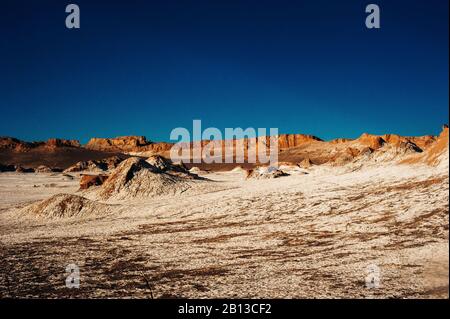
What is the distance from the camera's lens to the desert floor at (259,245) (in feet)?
39.8

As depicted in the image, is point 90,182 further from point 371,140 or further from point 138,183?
point 371,140

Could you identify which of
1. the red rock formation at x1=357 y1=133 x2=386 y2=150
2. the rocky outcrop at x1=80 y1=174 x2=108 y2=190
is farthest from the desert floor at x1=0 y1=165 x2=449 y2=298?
the red rock formation at x1=357 y1=133 x2=386 y2=150

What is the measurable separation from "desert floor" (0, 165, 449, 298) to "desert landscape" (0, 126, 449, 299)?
0.19 feet

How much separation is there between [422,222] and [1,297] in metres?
15.5

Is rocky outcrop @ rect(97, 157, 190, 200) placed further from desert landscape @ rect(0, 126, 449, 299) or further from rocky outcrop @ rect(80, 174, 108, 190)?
rocky outcrop @ rect(80, 174, 108, 190)

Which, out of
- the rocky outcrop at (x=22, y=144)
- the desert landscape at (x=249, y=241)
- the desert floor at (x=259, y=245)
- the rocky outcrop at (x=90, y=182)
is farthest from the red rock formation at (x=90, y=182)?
the rocky outcrop at (x=22, y=144)

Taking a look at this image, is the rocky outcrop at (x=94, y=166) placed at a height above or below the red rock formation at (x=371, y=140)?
below

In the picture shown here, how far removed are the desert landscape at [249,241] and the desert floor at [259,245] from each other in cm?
6

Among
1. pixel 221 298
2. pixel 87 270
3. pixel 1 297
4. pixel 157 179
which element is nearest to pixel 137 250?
pixel 87 270

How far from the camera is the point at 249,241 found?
62.1ft

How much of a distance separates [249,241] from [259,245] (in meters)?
1.03

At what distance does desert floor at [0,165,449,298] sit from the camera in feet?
39.8

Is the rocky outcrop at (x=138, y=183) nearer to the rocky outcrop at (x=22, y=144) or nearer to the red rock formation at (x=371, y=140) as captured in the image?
the red rock formation at (x=371, y=140)

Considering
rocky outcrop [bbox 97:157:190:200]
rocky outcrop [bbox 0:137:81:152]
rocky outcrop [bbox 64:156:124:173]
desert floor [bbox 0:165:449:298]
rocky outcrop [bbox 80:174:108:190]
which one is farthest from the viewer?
rocky outcrop [bbox 0:137:81:152]
